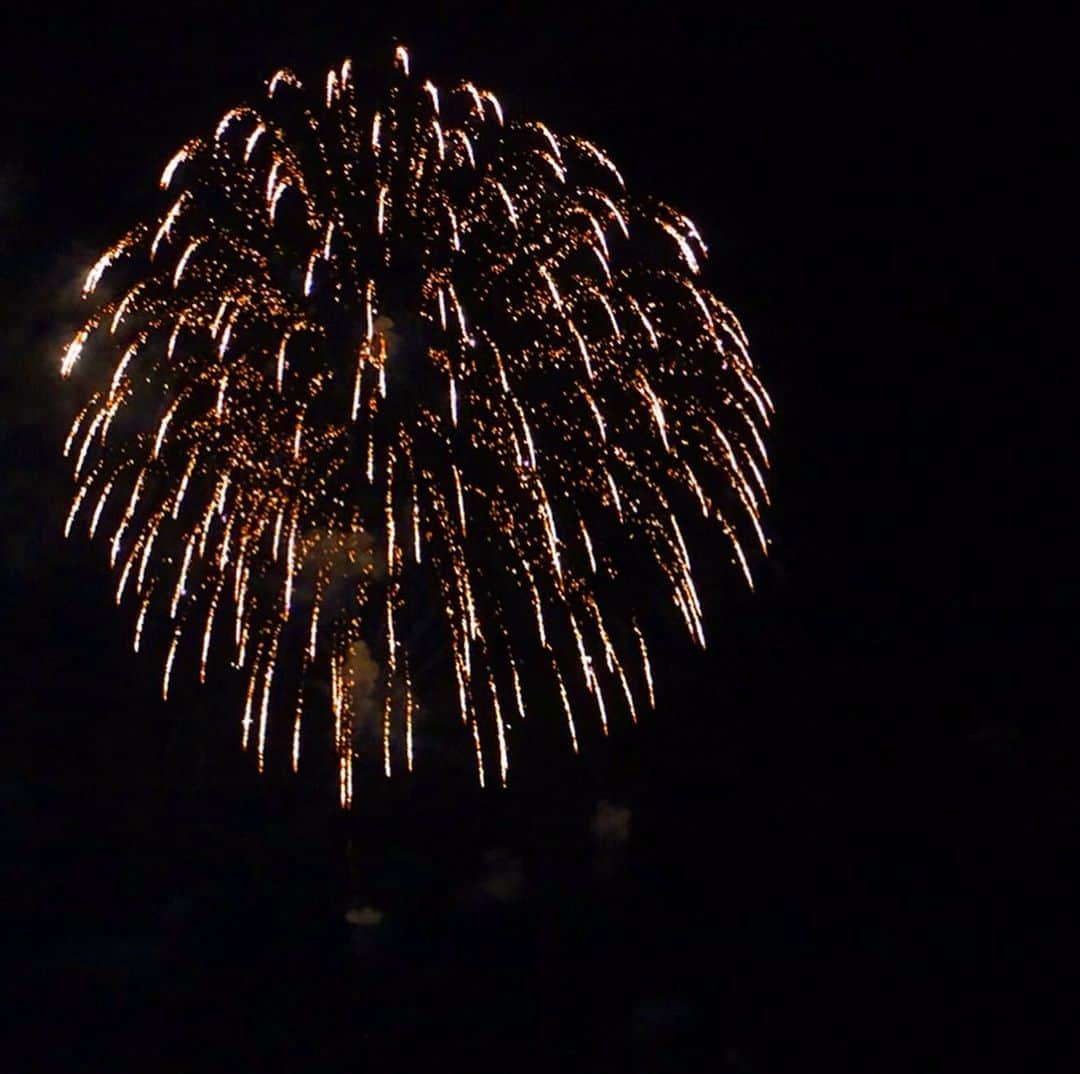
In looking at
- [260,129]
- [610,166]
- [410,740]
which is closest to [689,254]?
[610,166]

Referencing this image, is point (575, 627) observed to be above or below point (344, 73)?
below

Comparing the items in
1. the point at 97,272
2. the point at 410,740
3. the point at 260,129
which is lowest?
the point at 410,740

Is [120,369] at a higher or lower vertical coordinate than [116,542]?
higher

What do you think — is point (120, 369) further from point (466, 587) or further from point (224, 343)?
point (466, 587)

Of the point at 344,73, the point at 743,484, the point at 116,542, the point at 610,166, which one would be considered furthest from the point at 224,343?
the point at 743,484

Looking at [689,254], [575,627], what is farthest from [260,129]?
[575,627]

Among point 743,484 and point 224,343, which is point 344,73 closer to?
point 224,343

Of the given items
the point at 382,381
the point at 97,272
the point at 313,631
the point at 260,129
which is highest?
the point at 260,129

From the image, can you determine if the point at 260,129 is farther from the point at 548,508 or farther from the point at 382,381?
the point at 548,508
